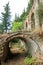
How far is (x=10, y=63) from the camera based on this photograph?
957 inches

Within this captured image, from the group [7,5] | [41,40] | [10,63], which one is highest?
[7,5]

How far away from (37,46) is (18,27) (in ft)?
92.1

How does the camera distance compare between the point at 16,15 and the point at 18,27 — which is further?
the point at 16,15

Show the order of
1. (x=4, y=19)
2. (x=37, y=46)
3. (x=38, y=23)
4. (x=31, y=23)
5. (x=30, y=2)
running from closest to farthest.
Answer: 1. (x=37, y=46)
2. (x=38, y=23)
3. (x=31, y=23)
4. (x=30, y=2)
5. (x=4, y=19)

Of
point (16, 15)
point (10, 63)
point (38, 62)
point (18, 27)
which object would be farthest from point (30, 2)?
point (38, 62)

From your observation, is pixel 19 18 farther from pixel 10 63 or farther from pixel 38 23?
pixel 10 63

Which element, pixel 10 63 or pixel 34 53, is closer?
pixel 34 53

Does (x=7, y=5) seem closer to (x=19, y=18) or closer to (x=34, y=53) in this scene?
(x=19, y=18)

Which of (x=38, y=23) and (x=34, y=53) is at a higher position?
(x=38, y=23)

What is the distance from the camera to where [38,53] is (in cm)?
2136

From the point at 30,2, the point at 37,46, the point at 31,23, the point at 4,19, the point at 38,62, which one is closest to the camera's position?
the point at 38,62

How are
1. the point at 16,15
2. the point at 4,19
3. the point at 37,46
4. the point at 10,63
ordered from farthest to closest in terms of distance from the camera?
the point at 16,15 → the point at 4,19 → the point at 10,63 → the point at 37,46

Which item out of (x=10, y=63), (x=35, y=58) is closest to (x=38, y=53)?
(x=35, y=58)

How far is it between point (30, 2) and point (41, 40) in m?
27.4
